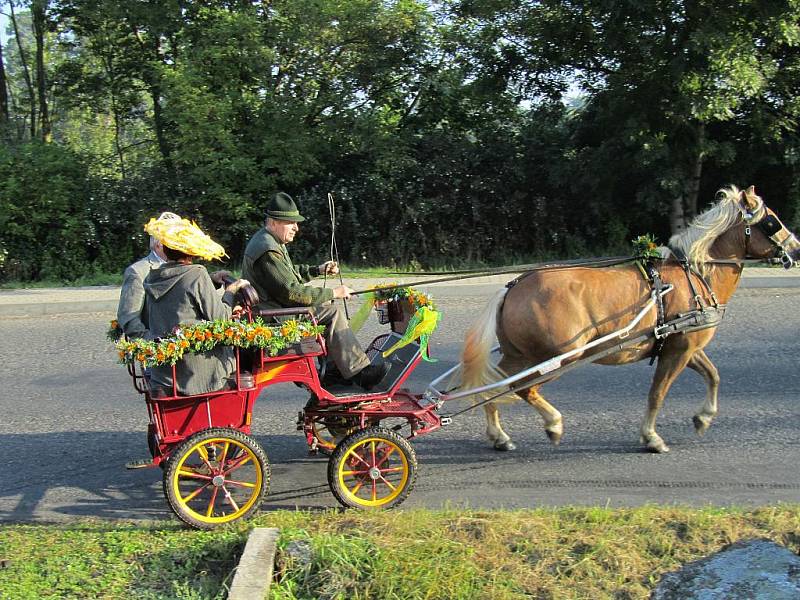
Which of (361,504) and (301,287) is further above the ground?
(301,287)

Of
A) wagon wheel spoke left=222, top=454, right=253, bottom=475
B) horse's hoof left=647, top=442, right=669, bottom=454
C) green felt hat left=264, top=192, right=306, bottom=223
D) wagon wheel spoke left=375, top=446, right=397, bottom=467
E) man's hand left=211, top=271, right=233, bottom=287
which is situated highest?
green felt hat left=264, top=192, right=306, bottom=223

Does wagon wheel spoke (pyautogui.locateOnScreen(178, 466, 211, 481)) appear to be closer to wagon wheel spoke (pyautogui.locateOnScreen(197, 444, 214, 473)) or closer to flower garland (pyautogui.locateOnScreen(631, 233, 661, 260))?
wagon wheel spoke (pyautogui.locateOnScreen(197, 444, 214, 473))

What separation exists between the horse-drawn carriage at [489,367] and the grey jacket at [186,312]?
11 centimetres

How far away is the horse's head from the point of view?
21.4ft

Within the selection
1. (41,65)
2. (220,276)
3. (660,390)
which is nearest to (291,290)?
(220,276)

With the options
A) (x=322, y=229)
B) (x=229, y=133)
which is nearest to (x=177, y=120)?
(x=229, y=133)

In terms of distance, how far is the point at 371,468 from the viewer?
5.48 metres

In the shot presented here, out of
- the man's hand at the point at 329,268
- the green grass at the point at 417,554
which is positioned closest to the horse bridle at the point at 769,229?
the green grass at the point at 417,554

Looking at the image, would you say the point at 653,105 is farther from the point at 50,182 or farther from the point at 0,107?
the point at 0,107

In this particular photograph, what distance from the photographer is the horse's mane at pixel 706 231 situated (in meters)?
6.53

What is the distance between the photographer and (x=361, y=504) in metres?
5.45

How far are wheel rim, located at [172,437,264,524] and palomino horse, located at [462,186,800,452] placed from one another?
5.97 ft

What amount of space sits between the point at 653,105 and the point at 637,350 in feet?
30.6

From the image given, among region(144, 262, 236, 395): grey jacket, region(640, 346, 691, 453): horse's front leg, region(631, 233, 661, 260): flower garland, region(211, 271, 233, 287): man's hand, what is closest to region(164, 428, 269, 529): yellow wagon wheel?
region(144, 262, 236, 395): grey jacket
